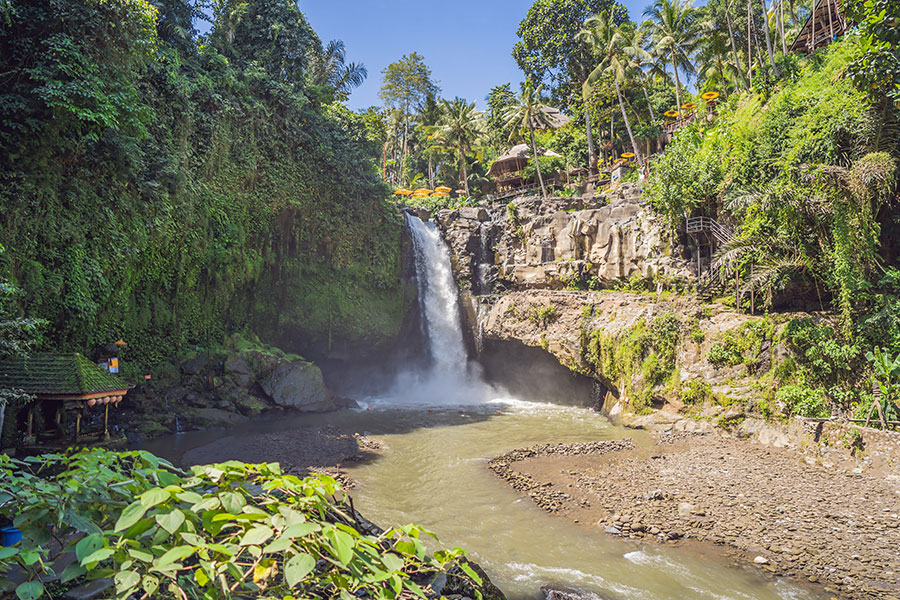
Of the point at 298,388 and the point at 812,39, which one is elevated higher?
the point at 812,39

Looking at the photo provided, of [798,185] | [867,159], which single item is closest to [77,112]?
[798,185]

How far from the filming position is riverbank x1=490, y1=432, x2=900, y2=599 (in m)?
7.52

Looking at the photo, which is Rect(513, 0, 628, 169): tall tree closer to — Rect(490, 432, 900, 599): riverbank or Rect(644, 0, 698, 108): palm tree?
Rect(644, 0, 698, 108): palm tree

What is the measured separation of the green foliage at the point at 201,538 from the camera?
5.51 ft

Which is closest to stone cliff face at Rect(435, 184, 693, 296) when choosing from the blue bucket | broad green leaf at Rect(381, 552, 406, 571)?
broad green leaf at Rect(381, 552, 406, 571)

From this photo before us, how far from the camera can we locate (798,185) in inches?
581

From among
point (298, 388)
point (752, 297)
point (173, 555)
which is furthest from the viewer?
point (298, 388)

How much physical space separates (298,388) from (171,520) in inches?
774

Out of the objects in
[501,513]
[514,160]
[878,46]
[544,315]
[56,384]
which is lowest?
[501,513]

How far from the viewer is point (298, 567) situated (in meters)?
1.63

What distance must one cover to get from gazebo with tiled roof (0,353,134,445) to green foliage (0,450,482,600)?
1092 centimetres

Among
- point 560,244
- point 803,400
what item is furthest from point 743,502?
point 560,244

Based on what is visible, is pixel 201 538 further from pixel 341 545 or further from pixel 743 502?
pixel 743 502

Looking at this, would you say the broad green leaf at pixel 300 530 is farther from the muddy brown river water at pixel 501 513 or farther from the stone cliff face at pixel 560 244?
the stone cliff face at pixel 560 244
